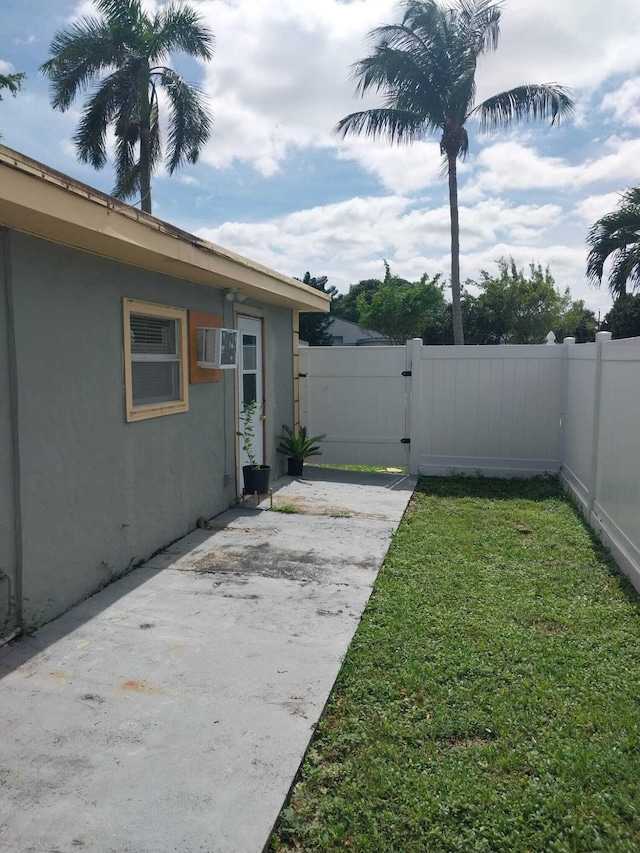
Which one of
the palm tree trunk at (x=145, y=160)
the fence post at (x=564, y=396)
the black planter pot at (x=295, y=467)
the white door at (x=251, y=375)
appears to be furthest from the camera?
the palm tree trunk at (x=145, y=160)

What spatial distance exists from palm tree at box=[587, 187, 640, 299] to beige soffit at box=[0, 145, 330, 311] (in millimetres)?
12534

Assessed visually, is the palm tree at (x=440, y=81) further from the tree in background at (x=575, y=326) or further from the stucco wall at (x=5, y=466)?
the stucco wall at (x=5, y=466)

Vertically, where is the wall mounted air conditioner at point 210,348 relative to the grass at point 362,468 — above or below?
above

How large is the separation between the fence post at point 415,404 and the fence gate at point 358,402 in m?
0.08

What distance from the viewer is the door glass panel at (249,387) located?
7463mm

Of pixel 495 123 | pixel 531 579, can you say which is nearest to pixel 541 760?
pixel 531 579

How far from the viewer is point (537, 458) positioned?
28.4ft

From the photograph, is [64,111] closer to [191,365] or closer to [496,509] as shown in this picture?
[191,365]

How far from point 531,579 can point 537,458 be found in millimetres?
4197

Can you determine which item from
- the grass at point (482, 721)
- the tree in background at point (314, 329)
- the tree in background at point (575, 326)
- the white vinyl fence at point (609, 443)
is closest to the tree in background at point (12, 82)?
the white vinyl fence at point (609, 443)

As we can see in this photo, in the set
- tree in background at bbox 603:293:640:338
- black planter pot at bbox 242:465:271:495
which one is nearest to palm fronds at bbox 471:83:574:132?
tree in background at bbox 603:293:640:338

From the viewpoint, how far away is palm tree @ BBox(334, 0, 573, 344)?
16.1 metres

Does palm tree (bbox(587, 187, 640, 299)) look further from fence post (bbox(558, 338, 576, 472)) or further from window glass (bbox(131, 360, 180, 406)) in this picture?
window glass (bbox(131, 360, 180, 406))

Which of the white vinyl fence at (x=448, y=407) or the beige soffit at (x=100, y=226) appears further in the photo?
the white vinyl fence at (x=448, y=407)
